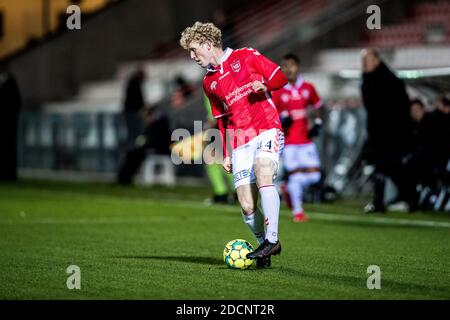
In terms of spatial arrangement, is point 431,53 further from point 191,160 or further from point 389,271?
point 389,271

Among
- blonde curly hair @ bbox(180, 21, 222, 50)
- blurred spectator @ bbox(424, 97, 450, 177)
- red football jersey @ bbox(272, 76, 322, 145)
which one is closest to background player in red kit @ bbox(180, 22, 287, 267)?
blonde curly hair @ bbox(180, 21, 222, 50)

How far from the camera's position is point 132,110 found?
80.9ft

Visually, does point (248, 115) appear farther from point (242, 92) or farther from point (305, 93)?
point (305, 93)

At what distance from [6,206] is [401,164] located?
636cm

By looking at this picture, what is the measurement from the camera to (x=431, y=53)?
2233 cm

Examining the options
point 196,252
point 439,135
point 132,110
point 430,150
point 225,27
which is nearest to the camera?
point 196,252

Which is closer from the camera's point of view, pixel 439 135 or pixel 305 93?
pixel 305 93

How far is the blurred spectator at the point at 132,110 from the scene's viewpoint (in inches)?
963

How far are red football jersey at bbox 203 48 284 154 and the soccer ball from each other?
899 millimetres

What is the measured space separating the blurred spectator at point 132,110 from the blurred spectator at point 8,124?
8.38ft

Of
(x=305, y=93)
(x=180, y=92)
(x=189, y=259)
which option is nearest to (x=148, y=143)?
(x=180, y=92)

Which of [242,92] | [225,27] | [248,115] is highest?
[225,27]

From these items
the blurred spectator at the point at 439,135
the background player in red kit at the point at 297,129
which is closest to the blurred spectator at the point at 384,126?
the blurred spectator at the point at 439,135

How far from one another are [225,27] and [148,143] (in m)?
7.28
